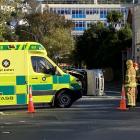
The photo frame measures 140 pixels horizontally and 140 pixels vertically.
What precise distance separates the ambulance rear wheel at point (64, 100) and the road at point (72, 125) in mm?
1708

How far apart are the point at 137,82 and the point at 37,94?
414cm

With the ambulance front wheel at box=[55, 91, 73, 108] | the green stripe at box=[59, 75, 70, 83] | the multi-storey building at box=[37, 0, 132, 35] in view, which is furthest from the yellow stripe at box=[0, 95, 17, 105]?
the multi-storey building at box=[37, 0, 132, 35]

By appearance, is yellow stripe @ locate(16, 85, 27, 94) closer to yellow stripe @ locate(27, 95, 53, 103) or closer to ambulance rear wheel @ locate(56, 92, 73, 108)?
yellow stripe @ locate(27, 95, 53, 103)

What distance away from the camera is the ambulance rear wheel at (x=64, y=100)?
73.7ft

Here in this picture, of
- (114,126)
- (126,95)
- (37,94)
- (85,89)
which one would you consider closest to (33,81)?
(37,94)

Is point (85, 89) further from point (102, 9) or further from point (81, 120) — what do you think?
point (102, 9)

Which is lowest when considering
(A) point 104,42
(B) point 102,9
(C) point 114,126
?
(C) point 114,126

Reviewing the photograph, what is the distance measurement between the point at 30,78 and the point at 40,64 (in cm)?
68

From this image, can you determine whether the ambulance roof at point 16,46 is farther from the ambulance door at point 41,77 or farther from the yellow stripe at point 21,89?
the yellow stripe at point 21,89

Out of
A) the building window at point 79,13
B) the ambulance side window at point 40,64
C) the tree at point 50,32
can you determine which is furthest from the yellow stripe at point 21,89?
the building window at point 79,13

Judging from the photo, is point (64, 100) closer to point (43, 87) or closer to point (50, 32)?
point (43, 87)

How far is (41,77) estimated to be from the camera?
22.0 meters

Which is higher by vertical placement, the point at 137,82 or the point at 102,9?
the point at 102,9

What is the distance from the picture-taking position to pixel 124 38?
67688 millimetres
